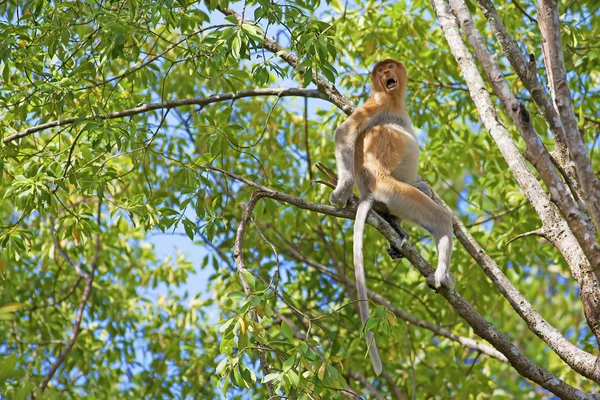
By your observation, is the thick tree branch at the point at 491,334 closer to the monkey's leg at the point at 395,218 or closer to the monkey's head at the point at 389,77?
the monkey's leg at the point at 395,218

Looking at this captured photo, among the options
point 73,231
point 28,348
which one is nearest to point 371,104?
point 73,231

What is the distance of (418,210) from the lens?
3.98 m

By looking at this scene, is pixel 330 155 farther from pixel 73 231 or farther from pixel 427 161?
pixel 73 231

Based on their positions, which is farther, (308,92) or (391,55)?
(391,55)

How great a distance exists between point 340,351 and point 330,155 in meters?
1.44

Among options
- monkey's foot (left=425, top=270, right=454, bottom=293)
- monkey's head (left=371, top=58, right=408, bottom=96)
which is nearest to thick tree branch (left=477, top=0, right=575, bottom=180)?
monkey's foot (left=425, top=270, right=454, bottom=293)

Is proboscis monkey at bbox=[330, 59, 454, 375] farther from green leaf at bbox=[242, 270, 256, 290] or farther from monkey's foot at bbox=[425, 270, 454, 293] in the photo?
green leaf at bbox=[242, 270, 256, 290]

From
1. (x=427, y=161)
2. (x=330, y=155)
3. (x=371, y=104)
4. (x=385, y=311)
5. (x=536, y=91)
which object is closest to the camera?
(x=385, y=311)

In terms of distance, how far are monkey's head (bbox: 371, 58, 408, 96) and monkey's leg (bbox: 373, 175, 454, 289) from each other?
0.75 m

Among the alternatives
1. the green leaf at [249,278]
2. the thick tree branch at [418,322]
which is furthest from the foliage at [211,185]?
the green leaf at [249,278]

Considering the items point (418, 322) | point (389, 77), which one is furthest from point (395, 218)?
point (389, 77)

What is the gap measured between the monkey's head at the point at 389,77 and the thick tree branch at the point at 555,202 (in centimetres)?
141

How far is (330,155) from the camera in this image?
5.68 meters

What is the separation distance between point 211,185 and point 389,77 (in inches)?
59.9
